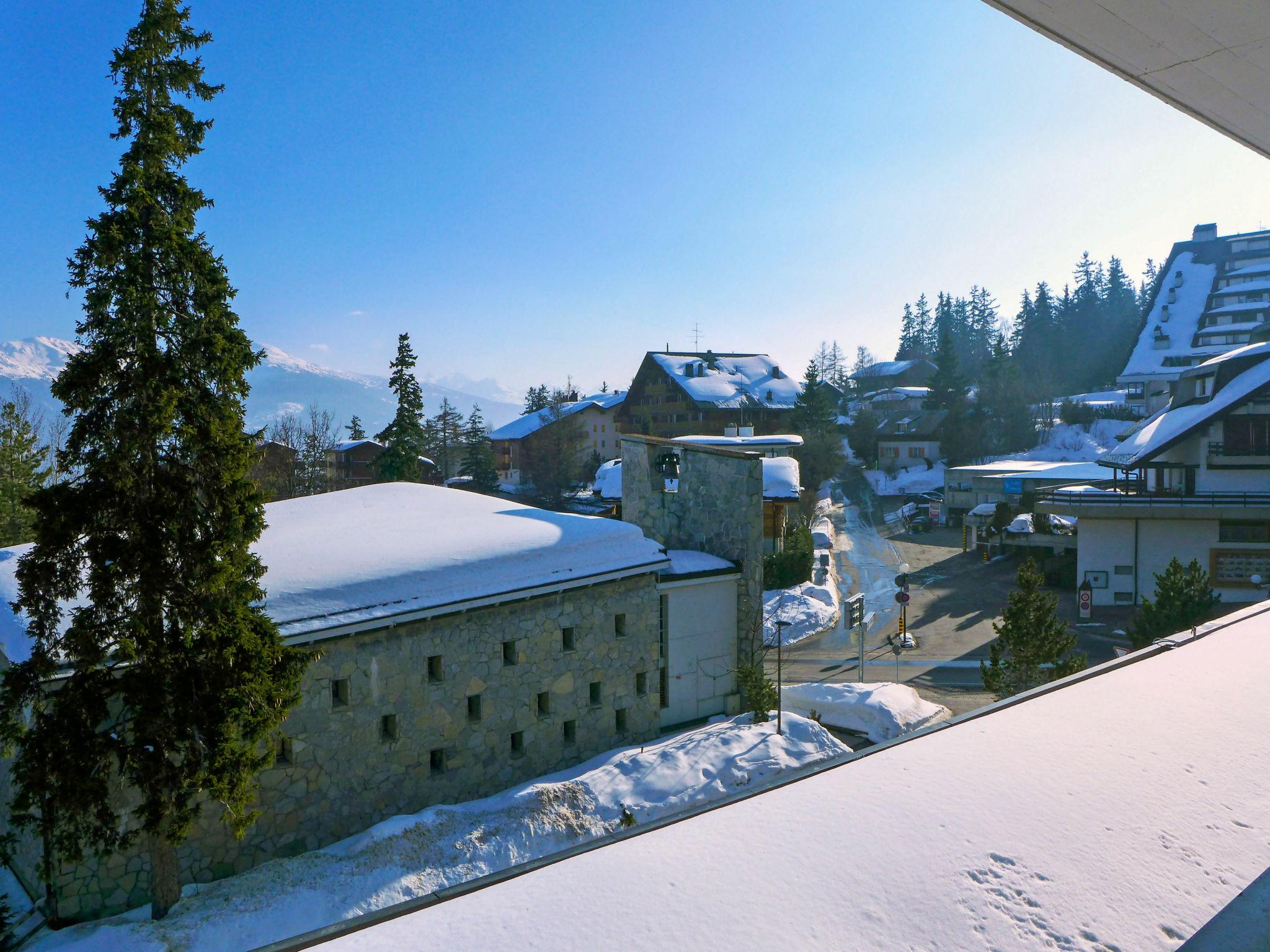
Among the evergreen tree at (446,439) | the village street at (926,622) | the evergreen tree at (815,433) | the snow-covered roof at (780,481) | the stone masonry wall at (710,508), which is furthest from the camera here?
the evergreen tree at (446,439)

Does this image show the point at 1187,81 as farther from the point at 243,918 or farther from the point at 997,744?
the point at 243,918

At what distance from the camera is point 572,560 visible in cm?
1465

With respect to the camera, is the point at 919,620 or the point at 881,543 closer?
the point at 919,620

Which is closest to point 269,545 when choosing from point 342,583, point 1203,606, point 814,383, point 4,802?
point 342,583

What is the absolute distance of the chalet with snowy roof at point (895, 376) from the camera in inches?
3533

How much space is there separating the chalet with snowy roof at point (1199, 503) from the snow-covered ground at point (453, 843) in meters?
22.4

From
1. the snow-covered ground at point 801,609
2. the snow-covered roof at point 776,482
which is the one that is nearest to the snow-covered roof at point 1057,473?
the snow-covered roof at point 776,482

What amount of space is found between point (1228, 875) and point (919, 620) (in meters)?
28.4

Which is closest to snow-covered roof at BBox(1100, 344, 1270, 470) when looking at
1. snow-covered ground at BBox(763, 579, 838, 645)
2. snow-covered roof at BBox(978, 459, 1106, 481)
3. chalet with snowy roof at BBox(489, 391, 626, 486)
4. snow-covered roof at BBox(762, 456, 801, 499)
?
snow-covered roof at BBox(978, 459, 1106, 481)

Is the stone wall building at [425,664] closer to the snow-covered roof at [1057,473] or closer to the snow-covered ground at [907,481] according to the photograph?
the snow-covered roof at [1057,473]

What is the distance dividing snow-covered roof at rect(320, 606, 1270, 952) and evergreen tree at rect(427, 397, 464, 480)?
63512 mm

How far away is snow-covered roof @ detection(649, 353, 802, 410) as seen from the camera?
200 feet

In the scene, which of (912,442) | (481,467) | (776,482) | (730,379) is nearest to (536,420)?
(481,467)

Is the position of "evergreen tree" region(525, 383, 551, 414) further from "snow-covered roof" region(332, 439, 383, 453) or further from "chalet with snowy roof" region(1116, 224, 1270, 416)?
"chalet with snowy roof" region(1116, 224, 1270, 416)
